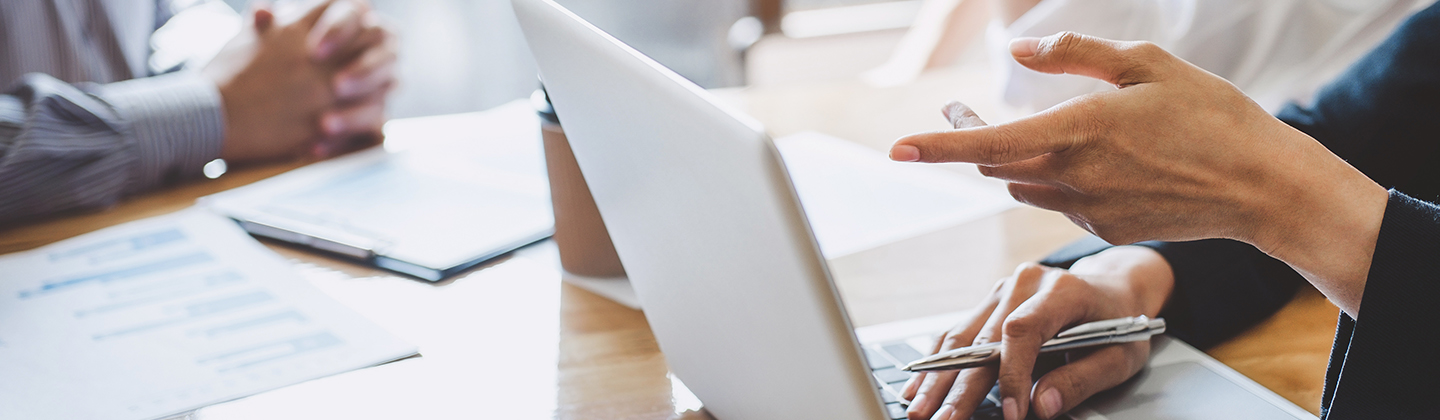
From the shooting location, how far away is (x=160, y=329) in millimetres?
578

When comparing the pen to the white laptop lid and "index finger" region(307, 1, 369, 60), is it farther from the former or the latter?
"index finger" region(307, 1, 369, 60)

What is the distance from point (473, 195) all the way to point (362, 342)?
0.28 metres

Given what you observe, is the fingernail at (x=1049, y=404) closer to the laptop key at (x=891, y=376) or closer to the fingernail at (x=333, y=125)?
the laptop key at (x=891, y=376)

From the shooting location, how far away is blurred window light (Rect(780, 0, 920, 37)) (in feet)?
9.02

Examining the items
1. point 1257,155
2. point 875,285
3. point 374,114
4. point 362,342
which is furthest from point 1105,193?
point 374,114

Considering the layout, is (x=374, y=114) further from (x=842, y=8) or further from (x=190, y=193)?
(x=842, y=8)

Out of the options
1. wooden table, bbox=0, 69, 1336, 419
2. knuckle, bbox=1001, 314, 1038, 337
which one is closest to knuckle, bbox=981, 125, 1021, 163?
knuckle, bbox=1001, 314, 1038, 337

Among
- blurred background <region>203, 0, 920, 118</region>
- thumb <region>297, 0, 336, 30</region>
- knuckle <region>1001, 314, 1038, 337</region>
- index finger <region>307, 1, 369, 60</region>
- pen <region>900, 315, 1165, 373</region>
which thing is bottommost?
pen <region>900, 315, 1165, 373</region>

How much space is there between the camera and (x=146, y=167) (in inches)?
34.6

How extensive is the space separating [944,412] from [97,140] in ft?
2.75

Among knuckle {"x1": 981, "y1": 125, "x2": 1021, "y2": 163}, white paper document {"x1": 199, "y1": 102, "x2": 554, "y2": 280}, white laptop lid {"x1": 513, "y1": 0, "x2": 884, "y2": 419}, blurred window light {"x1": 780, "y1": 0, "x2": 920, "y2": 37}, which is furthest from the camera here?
blurred window light {"x1": 780, "y1": 0, "x2": 920, "y2": 37}

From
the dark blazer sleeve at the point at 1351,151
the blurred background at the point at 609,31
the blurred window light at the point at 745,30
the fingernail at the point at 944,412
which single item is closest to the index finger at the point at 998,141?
the fingernail at the point at 944,412

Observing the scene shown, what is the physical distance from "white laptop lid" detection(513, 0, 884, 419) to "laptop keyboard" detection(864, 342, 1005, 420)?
0.08 m

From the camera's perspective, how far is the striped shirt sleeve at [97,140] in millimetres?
800
